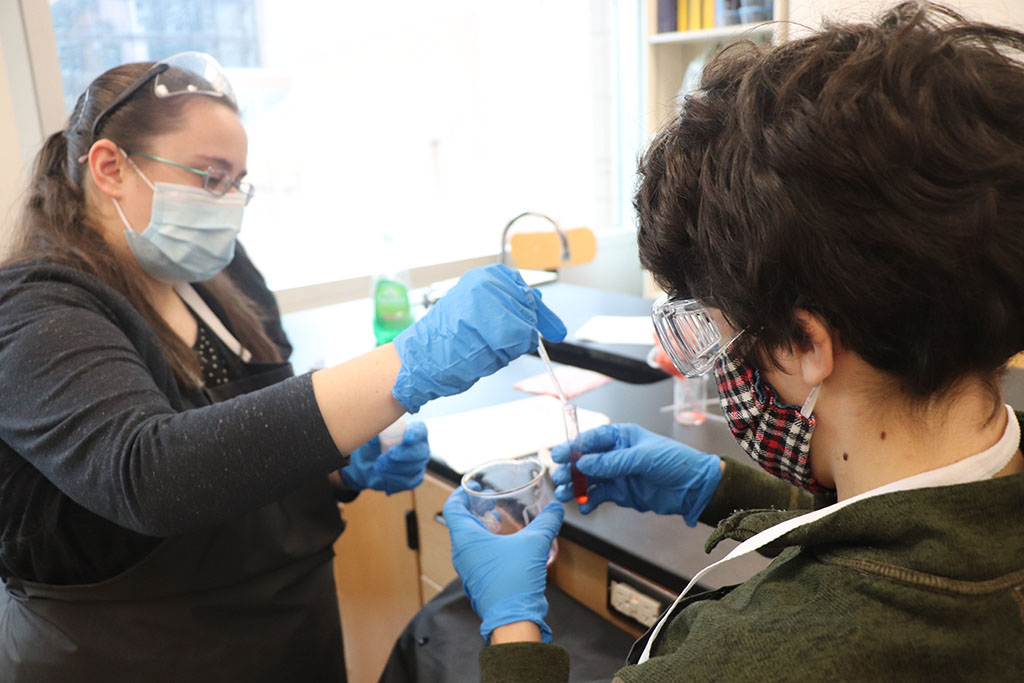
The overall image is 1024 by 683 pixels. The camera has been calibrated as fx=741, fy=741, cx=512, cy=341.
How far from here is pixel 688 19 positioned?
3.24 m

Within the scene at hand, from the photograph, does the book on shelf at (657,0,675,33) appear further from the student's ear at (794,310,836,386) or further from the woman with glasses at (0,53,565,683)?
the student's ear at (794,310,836,386)

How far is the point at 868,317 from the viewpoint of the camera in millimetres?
628

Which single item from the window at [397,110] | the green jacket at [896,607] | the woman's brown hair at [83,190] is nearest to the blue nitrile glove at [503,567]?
the green jacket at [896,607]

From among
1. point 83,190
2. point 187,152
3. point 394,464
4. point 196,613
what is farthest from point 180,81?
point 196,613

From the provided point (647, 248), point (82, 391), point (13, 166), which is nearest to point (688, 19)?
point (13, 166)

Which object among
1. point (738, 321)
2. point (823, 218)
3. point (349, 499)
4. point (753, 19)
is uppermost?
point (753, 19)

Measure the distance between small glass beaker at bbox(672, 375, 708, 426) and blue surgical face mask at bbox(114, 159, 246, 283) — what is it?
0.95m

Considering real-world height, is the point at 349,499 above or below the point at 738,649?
below

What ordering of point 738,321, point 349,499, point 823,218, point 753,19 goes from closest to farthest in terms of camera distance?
point 823,218, point 738,321, point 349,499, point 753,19

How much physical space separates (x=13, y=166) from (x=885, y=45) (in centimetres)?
220

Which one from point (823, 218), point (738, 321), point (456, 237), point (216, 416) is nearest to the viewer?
point (823, 218)

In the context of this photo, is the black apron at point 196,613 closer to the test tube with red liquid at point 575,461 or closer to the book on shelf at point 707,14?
the test tube with red liquid at point 575,461

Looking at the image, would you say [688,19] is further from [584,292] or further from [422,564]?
[422,564]

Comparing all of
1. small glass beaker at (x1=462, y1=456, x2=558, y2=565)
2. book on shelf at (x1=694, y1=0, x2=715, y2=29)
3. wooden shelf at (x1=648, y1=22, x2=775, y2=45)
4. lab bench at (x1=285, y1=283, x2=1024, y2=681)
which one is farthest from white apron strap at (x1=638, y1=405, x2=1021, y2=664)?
book on shelf at (x1=694, y1=0, x2=715, y2=29)
